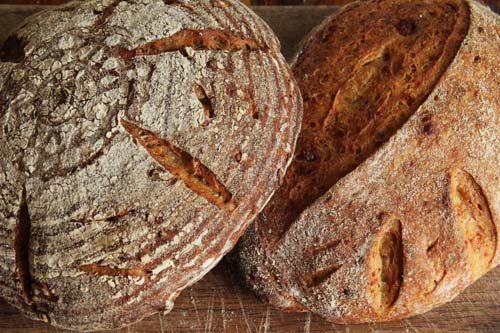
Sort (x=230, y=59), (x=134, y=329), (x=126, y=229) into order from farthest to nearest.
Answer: (x=134, y=329) < (x=230, y=59) < (x=126, y=229)

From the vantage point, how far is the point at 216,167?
163 cm

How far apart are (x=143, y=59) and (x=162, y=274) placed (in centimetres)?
60

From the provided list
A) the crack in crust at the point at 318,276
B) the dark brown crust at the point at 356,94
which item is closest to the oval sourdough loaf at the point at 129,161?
the dark brown crust at the point at 356,94

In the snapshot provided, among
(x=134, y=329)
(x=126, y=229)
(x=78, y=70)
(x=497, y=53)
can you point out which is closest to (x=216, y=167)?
(x=126, y=229)

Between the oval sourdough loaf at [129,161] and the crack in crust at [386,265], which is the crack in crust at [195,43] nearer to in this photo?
the oval sourdough loaf at [129,161]

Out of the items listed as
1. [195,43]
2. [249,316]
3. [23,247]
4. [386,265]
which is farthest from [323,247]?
[23,247]

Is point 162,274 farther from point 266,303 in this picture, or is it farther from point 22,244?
point 266,303

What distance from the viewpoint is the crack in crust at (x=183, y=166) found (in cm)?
163

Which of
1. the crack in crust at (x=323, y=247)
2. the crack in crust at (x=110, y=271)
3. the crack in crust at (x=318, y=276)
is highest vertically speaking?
the crack in crust at (x=110, y=271)

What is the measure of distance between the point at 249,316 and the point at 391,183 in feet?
2.25

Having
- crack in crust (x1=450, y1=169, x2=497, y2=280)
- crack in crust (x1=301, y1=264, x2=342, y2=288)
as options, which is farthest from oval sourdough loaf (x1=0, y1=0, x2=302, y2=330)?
crack in crust (x1=450, y1=169, x2=497, y2=280)

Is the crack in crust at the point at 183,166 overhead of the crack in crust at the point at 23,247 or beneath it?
overhead

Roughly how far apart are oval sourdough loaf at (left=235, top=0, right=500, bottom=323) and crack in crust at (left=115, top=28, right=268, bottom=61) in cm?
32

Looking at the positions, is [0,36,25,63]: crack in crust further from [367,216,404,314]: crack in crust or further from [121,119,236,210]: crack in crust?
[367,216,404,314]: crack in crust
